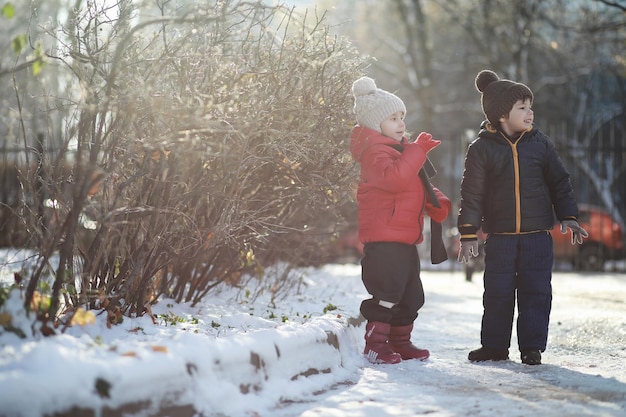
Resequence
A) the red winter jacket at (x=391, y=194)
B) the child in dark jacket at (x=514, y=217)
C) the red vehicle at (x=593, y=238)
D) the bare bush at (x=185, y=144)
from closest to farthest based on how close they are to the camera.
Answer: the bare bush at (x=185, y=144) → the red winter jacket at (x=391, y=194) → the child in dark jacket at (x=514, y=217) → the red vehicle at (x=593, y=238)

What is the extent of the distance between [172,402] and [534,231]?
268cm

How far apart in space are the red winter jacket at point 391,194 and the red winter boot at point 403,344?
589 mm

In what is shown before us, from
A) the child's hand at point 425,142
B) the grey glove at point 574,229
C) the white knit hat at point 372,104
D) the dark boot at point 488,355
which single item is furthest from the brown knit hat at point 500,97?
the dark boot at point 488,355

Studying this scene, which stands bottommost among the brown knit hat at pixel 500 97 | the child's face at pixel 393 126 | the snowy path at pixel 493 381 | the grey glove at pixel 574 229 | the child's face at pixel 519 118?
the snowy path at pixel 493 381

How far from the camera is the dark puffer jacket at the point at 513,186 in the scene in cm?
514

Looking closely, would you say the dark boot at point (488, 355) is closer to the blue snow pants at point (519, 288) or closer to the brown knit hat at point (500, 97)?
the blue snow pants at point (519, 288)

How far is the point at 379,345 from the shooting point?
5094mm

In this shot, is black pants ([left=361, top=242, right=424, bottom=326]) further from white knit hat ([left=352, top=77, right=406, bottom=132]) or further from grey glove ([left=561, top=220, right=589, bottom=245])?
grey glove ([left=561, top=220, right=589, bottom=245])

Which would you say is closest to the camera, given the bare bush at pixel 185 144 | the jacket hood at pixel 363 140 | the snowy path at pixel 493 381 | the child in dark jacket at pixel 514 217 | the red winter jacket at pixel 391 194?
the snowy path at pixel 493 381

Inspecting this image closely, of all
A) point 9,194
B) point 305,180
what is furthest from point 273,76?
point 9,194

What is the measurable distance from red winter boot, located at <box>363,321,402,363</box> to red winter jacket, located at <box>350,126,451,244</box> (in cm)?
53

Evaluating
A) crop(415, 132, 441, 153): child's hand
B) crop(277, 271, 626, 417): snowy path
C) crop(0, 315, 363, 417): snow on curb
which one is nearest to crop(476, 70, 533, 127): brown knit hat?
crop(415, 132, 441, 153): child's hand

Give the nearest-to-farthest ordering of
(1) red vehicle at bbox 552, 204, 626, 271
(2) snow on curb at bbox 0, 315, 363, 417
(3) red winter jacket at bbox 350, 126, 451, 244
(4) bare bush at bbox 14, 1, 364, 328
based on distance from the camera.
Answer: (2) snow on curb at bbox 0, 315, 363, 417 < (4) bare bush at bbox 14, 1, 364, 328 < (3) red winter jacket at bbox 350, 126, 451, 244 < (1) red vehicle at bbox 552, 204, 626, 271

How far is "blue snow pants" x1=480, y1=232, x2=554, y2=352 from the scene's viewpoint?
5.14 m
